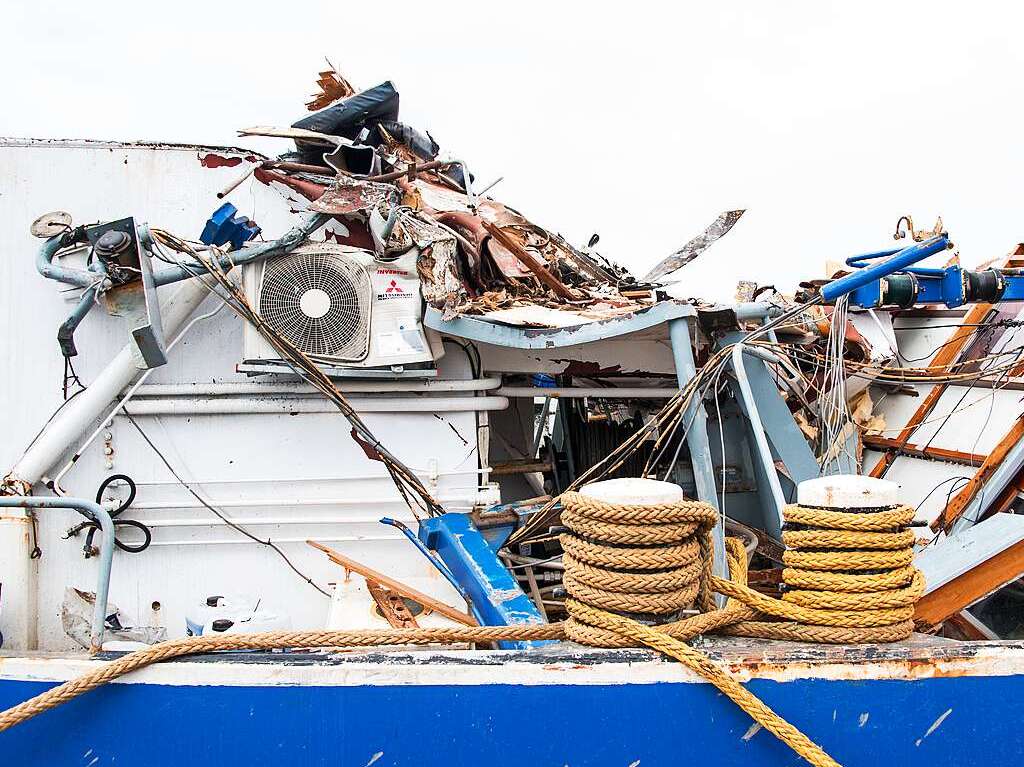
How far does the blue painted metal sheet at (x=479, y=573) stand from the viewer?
3246 mm

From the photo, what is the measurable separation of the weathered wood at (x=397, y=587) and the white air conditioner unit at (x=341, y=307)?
97 centimetres

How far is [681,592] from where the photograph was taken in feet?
7.63

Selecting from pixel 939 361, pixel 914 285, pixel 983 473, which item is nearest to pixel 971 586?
pixel 914 285

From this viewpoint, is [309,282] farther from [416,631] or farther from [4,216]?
[416,631]

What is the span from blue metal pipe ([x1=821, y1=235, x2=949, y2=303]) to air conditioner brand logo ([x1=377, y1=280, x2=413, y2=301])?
2.04 metres

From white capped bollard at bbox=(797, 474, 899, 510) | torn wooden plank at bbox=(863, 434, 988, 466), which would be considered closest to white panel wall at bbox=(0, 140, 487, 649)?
white capped bollard at bbox=(797, 474, 899, 510)

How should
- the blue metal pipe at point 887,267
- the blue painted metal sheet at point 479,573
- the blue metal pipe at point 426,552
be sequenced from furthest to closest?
the blue metal pipe at point 426,552 → the blue metal pipe at point 887,267 → the blue painted metal sheet at point 479,573

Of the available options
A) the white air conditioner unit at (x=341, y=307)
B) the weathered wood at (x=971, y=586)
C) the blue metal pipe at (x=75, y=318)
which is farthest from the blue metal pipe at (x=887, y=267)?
the blue metal pipe at (x=75, y=318)

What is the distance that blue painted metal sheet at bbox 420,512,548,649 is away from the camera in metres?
3.25

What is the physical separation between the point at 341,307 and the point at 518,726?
253cm

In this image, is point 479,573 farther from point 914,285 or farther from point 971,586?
point 914,285

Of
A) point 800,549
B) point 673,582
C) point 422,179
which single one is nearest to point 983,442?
point 800,549

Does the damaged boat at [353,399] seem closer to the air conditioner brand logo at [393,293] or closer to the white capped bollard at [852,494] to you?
the air conditioner brand logo at [393,293]

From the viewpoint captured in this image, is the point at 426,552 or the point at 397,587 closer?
the point at 397,587
